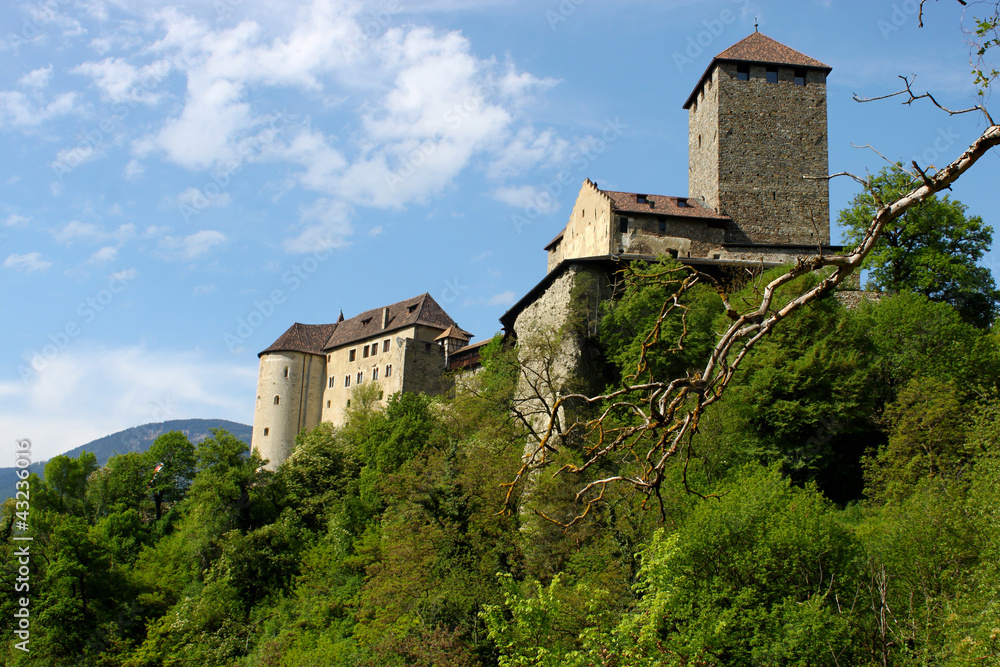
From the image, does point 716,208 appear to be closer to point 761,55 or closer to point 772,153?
point 772,153

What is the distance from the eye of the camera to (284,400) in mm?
55094

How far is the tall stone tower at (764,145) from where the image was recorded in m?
40.8

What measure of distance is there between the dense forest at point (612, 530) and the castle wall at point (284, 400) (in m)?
8.50

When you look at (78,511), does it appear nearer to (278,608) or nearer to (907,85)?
(278,608)

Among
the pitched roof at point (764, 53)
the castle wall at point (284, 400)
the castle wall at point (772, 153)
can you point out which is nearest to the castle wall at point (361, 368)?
the castle wall at point (284, 400)

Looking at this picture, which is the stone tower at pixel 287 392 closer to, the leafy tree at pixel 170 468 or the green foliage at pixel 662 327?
the leafy tree at pixel 170 468

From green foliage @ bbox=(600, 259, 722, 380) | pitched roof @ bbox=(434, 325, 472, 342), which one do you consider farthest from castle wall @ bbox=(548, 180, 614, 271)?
pitched roof @ bbox=(434, 325, 472, 342)

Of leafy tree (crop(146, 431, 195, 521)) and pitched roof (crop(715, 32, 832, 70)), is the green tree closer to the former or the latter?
pitched roof (crop(715, 32, 832, 70))

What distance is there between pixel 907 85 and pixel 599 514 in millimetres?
22045

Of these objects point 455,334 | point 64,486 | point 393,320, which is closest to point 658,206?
point 455,334

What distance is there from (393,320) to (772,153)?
2631 cm

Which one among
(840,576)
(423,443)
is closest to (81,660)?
(423,443)

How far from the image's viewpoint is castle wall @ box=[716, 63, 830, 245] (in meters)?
40.8

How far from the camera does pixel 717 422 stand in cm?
2598
